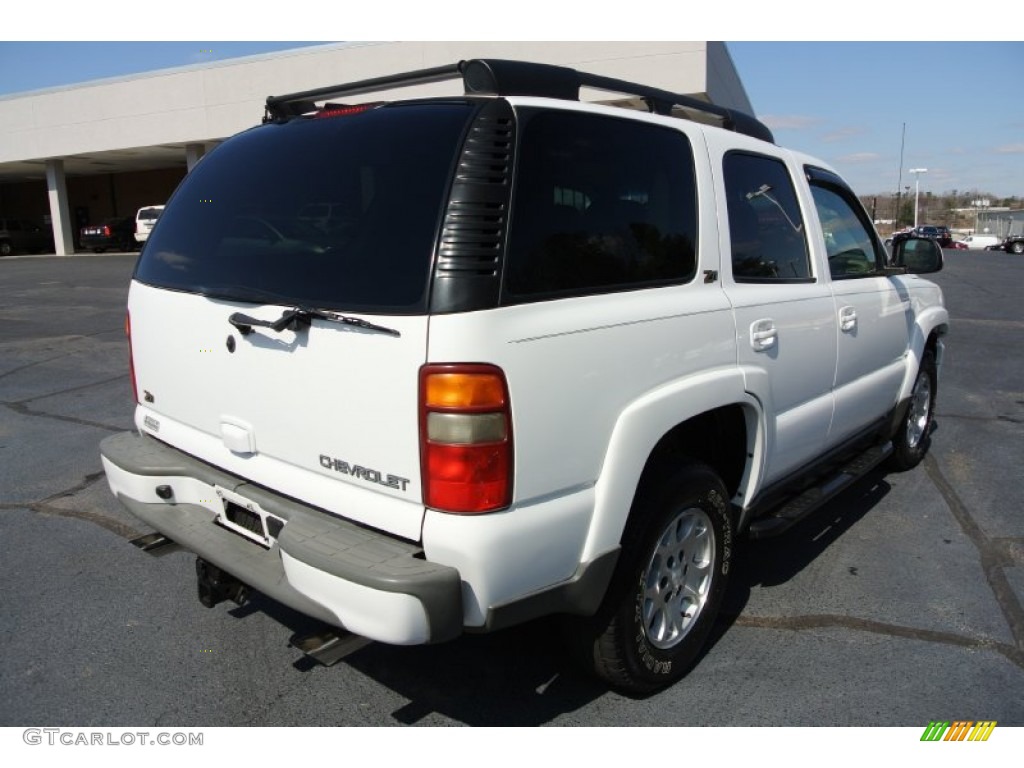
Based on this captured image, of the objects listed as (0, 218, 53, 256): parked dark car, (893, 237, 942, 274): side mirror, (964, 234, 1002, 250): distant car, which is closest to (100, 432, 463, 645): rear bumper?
(893, 237, 942, 274): side mirror

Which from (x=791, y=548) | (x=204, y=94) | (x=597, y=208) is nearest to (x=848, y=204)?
(x=791, y=548)

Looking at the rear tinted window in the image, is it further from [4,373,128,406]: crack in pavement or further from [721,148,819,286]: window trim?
[4,373,128,406]: crack in pavement

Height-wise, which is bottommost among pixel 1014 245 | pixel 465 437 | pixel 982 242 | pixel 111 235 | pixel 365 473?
pixel 982 242

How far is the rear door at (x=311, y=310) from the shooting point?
221cm

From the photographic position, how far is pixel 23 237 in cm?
3866

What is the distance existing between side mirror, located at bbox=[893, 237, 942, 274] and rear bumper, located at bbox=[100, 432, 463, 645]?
12.5 feet


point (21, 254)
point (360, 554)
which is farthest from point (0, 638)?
point (21, 254)

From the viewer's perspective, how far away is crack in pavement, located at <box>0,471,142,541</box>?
4.31 meters

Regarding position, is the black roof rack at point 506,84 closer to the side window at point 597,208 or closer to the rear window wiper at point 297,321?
the side window at point 597,208

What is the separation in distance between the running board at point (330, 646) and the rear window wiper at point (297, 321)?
2.92ft

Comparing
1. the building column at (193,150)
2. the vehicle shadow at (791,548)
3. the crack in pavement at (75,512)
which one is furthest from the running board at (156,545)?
the building column at (193,150)

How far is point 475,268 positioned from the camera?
84.0 inches

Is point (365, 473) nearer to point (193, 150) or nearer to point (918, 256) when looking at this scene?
point (918, 256)

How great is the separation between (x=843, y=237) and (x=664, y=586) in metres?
2.43
